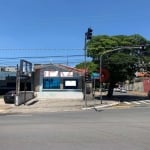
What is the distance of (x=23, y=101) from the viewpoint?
183 feet

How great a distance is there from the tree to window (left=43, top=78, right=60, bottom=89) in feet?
20.8

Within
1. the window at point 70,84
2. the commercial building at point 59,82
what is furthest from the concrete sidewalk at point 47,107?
the window at point 70,84

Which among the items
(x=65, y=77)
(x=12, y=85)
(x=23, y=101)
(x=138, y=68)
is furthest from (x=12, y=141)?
(x=12, y=85)

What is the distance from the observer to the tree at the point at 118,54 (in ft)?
205

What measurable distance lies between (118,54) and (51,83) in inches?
384

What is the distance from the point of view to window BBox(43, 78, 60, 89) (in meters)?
62.6

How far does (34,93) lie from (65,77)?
500 centimetres

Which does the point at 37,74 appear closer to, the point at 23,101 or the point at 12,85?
the point at 23,101

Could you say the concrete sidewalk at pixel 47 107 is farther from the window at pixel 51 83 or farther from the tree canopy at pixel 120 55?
the tree canopy at pixel 120 55

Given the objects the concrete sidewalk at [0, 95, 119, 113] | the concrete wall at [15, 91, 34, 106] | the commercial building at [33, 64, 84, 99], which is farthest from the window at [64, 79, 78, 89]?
the concrete wall at [15, 91, 34, 106]

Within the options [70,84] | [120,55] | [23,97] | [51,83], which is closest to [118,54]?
[120,55]

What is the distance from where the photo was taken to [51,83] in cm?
6294

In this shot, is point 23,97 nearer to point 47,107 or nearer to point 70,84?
point 47,107

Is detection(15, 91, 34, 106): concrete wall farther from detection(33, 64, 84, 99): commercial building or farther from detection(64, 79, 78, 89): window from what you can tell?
detection(64, 79, 78, 89): window
